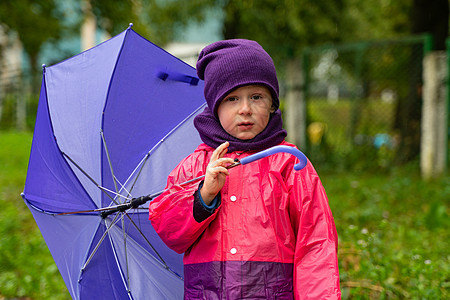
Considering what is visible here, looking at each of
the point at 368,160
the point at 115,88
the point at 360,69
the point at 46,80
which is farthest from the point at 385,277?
the point at 360,69

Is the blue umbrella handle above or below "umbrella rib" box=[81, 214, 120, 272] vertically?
above

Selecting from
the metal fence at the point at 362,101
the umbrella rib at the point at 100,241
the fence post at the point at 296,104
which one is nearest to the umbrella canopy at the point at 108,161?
the umbrella rib at the point at 100,241

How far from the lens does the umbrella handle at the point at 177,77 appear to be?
2.32m

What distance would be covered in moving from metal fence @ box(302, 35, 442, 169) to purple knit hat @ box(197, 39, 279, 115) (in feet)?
20.2

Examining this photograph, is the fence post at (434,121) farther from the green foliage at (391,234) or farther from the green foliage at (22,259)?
the green foliage at (22,259)

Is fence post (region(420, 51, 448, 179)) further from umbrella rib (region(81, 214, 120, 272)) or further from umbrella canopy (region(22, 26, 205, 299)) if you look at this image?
umbrella rib (region(81, 214, 120, 272))

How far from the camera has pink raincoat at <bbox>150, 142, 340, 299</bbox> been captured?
171 centimetres

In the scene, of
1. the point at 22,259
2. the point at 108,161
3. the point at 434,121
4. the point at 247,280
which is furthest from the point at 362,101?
the point at 247,280

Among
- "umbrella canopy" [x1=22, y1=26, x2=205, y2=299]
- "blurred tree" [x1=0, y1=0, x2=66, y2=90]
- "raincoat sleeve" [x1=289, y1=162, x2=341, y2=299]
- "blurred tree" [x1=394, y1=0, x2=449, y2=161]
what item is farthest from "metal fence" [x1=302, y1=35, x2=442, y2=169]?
"raincoat sleeve" [x1=289, y1=162, x2=341, y2=299]

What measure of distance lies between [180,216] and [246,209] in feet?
0.80

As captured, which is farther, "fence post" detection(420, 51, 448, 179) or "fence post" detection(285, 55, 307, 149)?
"fence post" detection(285, 55, 307, 149)

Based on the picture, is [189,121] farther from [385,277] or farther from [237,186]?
[385,277]

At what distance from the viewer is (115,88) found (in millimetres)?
2188

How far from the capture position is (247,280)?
1.71 meters
